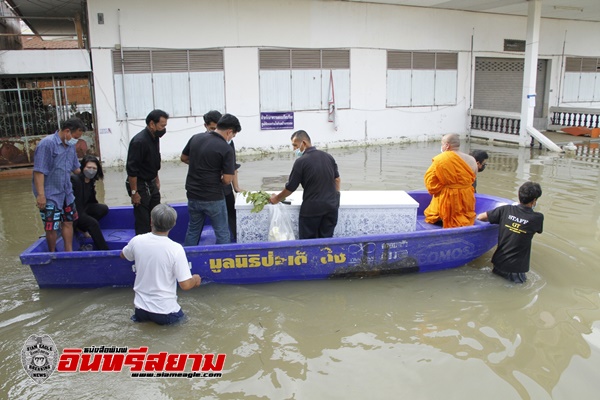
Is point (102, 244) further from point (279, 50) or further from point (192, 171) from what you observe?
point (279, 50)

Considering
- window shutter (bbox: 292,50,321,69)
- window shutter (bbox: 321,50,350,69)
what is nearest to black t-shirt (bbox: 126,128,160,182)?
window shutter (bbox: 292,50,321,69)

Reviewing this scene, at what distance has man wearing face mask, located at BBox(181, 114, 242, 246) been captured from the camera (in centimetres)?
494

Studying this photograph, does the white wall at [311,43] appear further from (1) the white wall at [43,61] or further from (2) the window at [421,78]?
(1) the white wall at [43,61]

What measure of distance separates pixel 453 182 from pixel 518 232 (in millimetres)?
957

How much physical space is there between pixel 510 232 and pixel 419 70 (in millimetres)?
11578

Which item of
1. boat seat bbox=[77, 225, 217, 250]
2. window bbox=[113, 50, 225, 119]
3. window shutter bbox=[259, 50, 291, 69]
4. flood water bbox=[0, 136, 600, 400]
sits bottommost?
flood water bbox=[0, 136, 600, 400]

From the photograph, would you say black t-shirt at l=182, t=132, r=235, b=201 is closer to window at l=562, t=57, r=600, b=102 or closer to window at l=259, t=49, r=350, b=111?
window at l=259, t=49, r=350, b=111

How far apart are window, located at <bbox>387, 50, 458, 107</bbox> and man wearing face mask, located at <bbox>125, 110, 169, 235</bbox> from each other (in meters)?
11.1

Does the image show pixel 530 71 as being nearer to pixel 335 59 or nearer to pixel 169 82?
pixel 335 59

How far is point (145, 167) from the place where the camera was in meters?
5.40

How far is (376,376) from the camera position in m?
3.62

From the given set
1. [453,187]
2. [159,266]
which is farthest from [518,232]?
[159,266]

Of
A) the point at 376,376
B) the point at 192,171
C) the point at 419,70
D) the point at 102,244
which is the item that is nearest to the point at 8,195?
the point at 102,244

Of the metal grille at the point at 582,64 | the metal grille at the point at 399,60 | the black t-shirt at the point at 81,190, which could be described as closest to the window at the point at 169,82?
the metal grille at the point at 399,60
